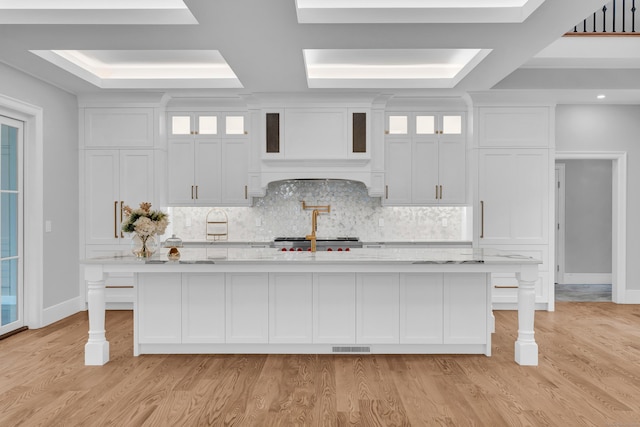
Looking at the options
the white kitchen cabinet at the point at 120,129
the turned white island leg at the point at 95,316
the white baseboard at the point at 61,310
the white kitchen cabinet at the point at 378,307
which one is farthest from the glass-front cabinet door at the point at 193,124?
the white kitchen cabinet at the point at 378,307

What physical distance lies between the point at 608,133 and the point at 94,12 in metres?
6.13

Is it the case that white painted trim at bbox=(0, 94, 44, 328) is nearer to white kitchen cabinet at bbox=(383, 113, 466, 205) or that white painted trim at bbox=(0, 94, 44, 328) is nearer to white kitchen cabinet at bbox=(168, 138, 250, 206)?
white kitchen cabinet at bbox=(168, 138, 250, 206)

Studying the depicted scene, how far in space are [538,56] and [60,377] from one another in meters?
5.41

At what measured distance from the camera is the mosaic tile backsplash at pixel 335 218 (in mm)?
6492

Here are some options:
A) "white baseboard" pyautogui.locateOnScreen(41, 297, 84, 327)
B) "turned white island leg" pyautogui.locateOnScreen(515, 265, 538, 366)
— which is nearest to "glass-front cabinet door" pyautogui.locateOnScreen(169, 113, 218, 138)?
"white baseboard" pyautogui.locateOnScreen(41, 297, 84, 327)

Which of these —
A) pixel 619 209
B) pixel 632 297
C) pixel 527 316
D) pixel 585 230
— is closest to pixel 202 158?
pixel 527 316

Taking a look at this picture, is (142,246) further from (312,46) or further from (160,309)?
(312,46)

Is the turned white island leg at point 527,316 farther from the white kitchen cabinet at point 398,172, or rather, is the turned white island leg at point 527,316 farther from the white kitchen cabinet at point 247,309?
the white kitchen cabinet at point 398,172

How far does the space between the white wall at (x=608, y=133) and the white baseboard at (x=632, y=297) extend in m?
0.62

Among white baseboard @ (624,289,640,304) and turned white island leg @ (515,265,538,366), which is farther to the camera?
white baseboard @ (624,289,640,304)

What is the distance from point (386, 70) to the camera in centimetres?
556

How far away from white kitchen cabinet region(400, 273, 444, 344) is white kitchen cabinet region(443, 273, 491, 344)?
6 cm

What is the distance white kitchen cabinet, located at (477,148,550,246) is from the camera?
607 centimetres

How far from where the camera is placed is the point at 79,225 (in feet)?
19.6
